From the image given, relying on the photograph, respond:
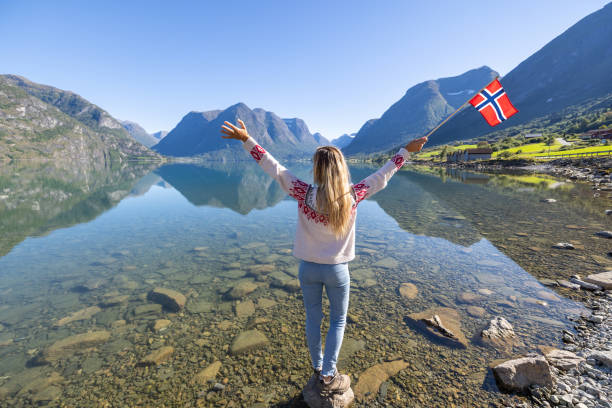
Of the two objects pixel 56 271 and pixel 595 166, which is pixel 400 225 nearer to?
pixel 56 271

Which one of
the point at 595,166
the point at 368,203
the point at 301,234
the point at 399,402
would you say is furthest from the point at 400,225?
the point at 595,166

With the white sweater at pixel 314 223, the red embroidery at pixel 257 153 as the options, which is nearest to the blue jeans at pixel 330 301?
the white sweater at pixel 314 223

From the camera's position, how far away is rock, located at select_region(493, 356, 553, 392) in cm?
458

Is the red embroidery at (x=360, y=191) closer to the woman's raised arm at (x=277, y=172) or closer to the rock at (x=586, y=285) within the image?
the woman's raised arm at (x=277, y=172)

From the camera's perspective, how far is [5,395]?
5.20 metres

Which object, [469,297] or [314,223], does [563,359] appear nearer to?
[469,297]

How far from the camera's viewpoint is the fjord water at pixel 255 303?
5.24 m

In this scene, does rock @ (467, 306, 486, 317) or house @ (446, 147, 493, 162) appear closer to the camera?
rock @ (467, 306, 486, 317)

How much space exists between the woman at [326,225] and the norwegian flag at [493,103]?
6537mm

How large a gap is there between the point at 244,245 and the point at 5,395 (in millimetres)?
10441

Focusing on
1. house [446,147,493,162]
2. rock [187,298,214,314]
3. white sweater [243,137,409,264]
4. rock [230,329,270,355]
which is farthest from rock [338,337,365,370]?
house [446,147,493,162]

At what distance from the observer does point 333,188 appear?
3506 millimetres

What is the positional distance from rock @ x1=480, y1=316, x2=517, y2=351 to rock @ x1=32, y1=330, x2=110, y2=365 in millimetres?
9891

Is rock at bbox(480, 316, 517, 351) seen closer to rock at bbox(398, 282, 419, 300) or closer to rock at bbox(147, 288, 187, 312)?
rock at bbox(398, 282, 419, 300)
